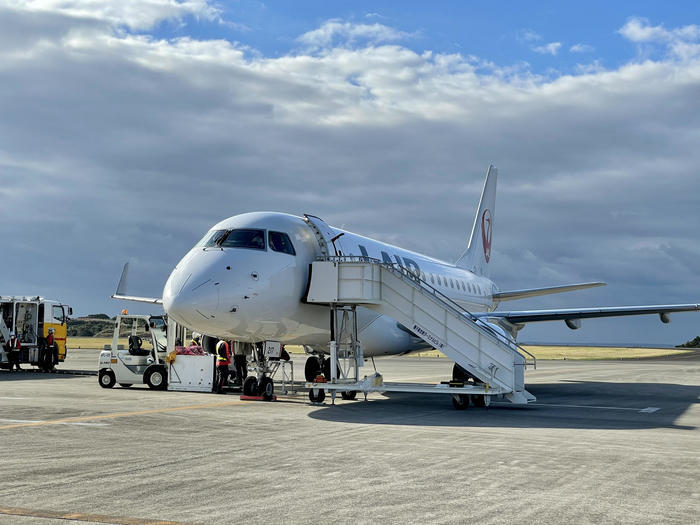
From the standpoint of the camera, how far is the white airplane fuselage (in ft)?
52.6

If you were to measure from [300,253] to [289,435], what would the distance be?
6.78 m

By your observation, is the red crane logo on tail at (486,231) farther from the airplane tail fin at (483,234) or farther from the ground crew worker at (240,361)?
the ground crew worker at (240,361)

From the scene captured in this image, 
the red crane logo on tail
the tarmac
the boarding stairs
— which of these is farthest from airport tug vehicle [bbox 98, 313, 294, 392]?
the red crane logo on tail

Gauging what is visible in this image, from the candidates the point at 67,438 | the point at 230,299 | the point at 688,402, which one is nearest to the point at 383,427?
the point at 230,299

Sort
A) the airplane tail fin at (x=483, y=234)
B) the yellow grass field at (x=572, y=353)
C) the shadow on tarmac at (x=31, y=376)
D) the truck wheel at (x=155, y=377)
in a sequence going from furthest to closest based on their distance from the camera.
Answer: the yellow grass field at (x=572, y=353) → the airplane tail fin at (x=483, y=234) → the shadow on tarmac at (x=31, y=376) → the truck wheel at (x=155, y=377)

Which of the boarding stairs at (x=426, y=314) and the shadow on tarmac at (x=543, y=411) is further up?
the boarding stairs at (x=426, y=314)

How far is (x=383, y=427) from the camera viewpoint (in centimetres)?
1388

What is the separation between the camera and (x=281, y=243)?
17953 mm

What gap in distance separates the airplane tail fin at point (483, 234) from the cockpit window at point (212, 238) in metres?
19.4

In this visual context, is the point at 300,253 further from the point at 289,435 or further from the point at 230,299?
the point at 289,435

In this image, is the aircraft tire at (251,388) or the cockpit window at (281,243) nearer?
the cockpit window at (281,243)

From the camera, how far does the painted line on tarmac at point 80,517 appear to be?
250 inches

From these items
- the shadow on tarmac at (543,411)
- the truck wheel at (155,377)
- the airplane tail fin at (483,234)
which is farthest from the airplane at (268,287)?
the airplane tail fin at (483,234)

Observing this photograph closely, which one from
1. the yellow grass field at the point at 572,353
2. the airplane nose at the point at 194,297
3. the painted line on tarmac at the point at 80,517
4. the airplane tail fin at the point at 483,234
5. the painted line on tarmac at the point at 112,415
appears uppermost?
the airplane tail fin at the point at 483,234
